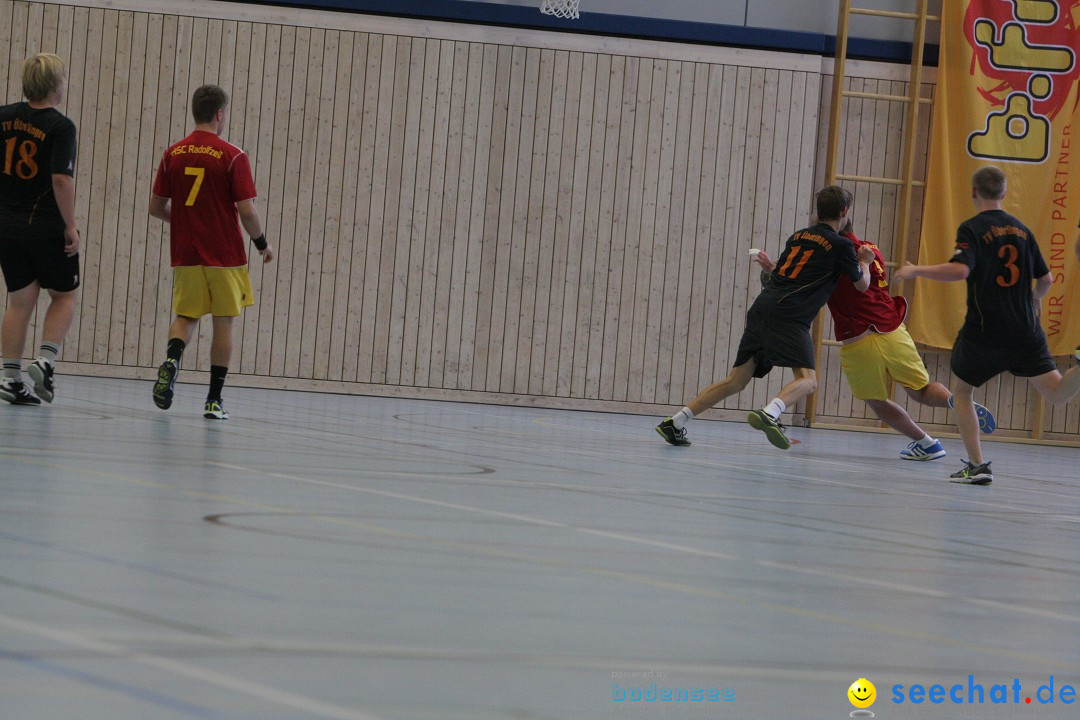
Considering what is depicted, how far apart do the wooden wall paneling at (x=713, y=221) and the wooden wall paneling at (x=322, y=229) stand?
11.4 feet

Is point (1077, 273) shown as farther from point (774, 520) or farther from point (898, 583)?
point (898, 583)

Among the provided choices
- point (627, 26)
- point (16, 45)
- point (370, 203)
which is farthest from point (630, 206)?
point (16, 45)

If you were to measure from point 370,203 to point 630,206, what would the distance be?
2453mm

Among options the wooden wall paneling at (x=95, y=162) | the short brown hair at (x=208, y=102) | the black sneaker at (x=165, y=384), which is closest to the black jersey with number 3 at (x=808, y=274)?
the short brown hair at (x=208, y=102)

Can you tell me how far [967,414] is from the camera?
21.3ft

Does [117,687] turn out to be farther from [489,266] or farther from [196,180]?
[489,266]

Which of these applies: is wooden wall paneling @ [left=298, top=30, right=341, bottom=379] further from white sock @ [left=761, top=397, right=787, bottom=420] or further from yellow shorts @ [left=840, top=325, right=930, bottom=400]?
white sock @ [left=761, top=397, right=787, bottom=420]

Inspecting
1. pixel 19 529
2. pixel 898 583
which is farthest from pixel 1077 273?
pixel 19 529

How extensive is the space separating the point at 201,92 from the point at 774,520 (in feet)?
13.6

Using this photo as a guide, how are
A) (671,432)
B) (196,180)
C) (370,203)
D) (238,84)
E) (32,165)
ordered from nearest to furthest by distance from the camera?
(32,165), (196,180), (671,432), (238,84), (370,203)

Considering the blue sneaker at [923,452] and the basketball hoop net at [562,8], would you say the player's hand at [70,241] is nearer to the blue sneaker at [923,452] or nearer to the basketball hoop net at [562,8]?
the blue sneaker at [923,452]

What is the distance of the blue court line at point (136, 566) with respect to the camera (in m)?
2.07

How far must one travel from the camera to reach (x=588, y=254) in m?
12.5

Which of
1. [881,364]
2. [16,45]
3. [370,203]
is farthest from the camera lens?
[370,203]
